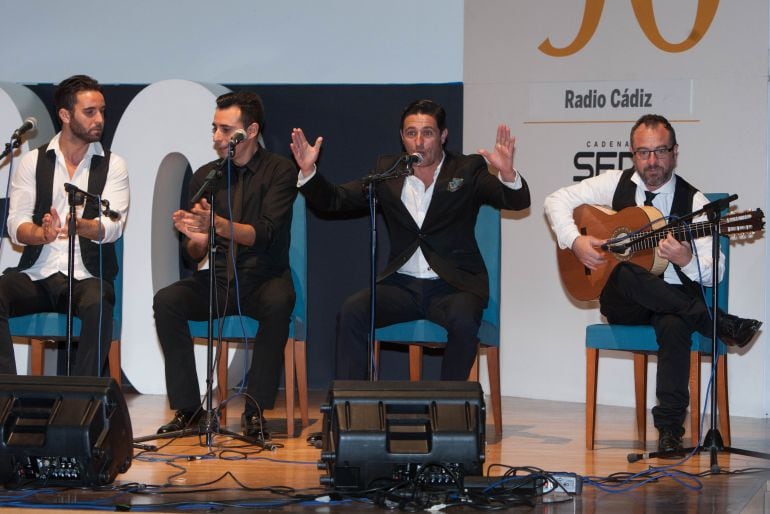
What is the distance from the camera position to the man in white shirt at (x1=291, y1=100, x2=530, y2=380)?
4.54 m

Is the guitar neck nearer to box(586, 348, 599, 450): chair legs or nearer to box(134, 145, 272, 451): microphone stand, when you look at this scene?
box(586, 348, 599, 450): chair legs

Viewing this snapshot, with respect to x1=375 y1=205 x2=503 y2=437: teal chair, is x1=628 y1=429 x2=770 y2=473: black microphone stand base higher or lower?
lower

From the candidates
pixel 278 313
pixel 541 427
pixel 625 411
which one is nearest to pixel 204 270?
pixel 278 313

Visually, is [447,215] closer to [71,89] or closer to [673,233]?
[673,233]

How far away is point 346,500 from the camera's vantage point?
10.7 ft

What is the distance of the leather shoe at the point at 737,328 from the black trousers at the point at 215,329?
177 centimetres

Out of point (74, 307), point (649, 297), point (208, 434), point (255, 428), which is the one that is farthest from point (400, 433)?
point (74, 307)

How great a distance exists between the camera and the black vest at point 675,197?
14.5 feet

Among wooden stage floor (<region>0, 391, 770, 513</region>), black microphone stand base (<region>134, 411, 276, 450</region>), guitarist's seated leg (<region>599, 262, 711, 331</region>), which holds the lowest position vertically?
wooden stage floor (<region>0, 391, 770, 513</region>)

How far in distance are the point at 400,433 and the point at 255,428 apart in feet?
4.41

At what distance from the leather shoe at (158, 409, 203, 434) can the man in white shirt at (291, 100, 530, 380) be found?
66 centimetres

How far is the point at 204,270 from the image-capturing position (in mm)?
4910

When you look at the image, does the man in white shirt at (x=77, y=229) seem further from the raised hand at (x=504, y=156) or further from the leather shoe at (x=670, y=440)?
the leather shoe at (x=670, y=440)

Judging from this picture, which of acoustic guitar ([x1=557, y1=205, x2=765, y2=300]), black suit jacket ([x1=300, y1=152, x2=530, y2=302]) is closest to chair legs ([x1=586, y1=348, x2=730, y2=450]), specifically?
acoustic guitar ([x1=557, y1=205, x2=765, y2=300])
